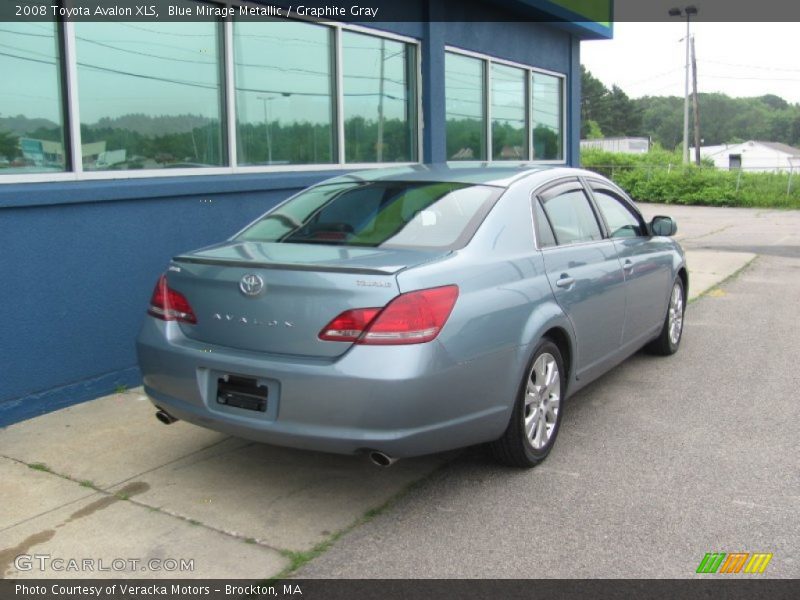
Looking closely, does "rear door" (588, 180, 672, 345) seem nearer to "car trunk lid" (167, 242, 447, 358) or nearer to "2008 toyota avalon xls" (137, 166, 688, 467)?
"2008 toyota avalon xls" (137, 166, 688, 467)

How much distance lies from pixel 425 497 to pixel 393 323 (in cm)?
103

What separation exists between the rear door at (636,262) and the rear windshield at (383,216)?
148 cm

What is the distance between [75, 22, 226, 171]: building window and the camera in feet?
19.1

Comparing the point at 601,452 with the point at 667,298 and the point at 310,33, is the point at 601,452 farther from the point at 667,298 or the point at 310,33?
the point at 310,33

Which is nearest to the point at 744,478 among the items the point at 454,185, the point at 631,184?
the point at 454,185

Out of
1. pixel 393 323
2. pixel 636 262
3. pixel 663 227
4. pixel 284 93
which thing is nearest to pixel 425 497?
pixel 393 323

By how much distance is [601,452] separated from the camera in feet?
15.6

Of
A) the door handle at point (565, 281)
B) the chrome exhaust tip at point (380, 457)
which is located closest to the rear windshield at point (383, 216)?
the door handle at point (565, 281)

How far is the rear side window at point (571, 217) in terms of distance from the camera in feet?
16.1

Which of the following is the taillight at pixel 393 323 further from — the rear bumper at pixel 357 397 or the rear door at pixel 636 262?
the rear door at pixel 636 262

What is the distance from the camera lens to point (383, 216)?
4.52 m

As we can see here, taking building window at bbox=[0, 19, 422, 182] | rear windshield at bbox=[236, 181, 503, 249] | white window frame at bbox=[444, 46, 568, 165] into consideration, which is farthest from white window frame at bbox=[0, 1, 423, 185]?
white window frame at bbox=[444, 46, 568, 165]

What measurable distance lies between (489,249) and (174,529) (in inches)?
78.3

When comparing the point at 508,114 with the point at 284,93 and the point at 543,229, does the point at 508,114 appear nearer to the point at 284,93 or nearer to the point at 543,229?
the point at 284,93
